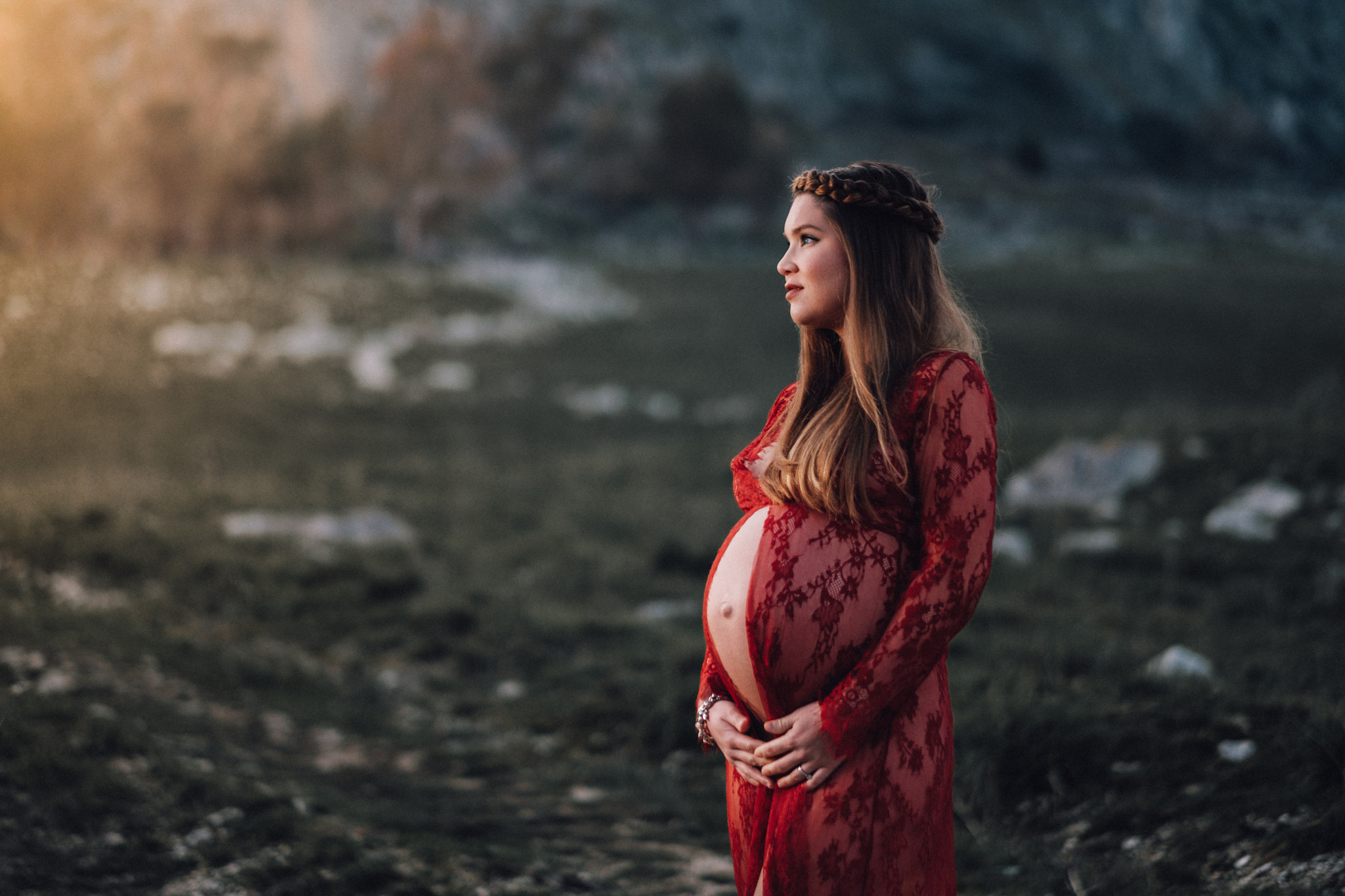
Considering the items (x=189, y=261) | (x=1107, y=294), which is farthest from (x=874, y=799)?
(x=189, y=261)

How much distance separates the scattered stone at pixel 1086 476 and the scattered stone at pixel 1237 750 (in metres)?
4.32

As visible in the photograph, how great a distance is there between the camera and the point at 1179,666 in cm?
413

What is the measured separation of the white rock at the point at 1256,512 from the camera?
626 cm

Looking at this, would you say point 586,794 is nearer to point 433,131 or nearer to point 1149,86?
point 1149,86

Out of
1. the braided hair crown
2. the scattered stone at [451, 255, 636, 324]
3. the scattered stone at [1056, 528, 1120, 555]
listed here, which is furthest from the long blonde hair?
the scattered stone at [451, 255, 636, 324]

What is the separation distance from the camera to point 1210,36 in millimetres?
7125

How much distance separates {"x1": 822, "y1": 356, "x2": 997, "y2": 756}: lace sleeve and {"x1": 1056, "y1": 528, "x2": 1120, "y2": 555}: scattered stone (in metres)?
5.31

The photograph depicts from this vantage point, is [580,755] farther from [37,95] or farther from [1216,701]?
[37,95]

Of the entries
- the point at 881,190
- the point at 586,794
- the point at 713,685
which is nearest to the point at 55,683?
the point at 586,794

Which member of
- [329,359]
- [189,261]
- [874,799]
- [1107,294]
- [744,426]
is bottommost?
[874,799]

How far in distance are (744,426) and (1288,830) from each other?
10348mm

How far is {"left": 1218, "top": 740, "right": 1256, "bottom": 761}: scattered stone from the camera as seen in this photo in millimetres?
3188

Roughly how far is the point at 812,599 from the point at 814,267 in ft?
2.29

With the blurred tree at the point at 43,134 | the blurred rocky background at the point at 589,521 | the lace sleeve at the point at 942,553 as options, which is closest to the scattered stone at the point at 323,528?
the blurred rocky background at the point at 589,521
